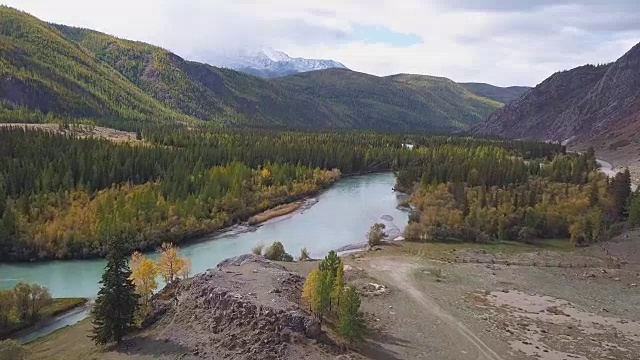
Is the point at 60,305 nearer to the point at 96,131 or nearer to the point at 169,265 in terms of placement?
the point at 169,265

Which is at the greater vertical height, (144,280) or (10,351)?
(144,280)

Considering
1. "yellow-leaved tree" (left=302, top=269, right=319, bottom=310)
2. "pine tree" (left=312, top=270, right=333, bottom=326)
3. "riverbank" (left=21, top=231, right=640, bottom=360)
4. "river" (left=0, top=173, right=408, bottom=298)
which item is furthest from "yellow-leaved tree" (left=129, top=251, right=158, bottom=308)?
"pine tree" (left=312, top=270, right=333, bottom=326)

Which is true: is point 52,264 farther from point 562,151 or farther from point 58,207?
point 562,151

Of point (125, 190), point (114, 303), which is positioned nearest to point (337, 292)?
point (114, 303)

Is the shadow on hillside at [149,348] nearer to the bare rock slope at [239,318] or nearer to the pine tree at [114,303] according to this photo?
the bare rock slope at [239,318]

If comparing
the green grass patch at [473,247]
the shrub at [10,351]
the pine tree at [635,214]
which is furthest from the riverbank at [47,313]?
the pine tree at [635,214]

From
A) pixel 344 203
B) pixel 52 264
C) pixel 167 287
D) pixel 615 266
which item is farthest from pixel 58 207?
pixel 615 266

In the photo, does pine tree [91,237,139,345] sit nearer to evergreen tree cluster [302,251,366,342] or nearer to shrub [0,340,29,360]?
shrub [0,340,29,360]
